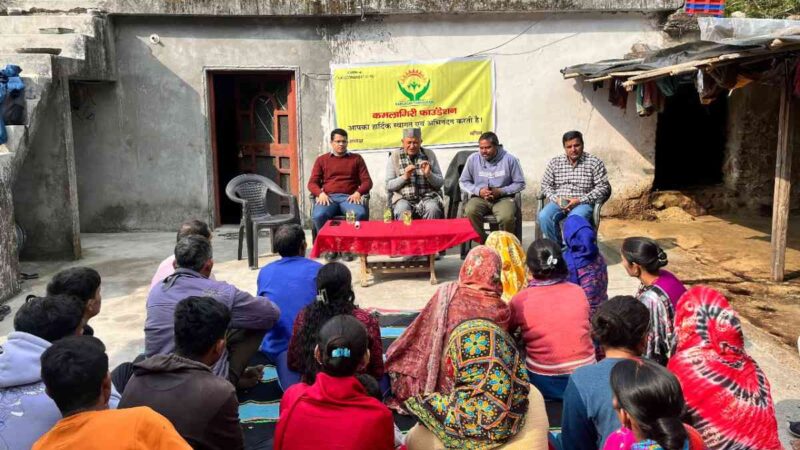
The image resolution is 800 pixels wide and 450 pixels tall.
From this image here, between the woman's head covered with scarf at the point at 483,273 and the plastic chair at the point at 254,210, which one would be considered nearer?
the woman's head covered with scarf at the point at 483,273

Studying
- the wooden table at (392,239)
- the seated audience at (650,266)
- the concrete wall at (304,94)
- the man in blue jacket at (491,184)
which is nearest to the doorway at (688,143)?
the concrete wall at (304,94)

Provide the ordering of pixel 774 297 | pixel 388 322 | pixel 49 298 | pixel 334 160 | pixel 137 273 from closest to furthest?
pixel 49 298 → pixel 388 322 → pixel 774 297 → pixel 137 273 → pixel 334 160

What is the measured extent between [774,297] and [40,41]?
797cm

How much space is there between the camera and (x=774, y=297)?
5.74 m

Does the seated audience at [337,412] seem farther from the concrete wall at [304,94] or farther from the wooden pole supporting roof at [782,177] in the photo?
the concrete wall at [304,94]

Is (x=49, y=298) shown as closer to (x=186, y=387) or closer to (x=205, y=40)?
(x=186, y=387)

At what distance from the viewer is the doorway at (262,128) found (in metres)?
8.95

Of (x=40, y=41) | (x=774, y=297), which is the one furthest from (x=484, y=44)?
(x=40, y=41)

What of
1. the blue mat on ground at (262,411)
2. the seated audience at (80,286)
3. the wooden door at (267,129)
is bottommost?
the blue mat on ground at (262,411)

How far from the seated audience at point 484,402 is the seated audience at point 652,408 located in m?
0.59

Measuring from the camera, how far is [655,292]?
3.28m

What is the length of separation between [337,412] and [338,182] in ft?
16.5

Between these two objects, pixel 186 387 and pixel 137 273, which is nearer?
pixel 186 387

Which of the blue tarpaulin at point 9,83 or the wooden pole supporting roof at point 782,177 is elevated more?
the blue tarpaulin at point 9,83
